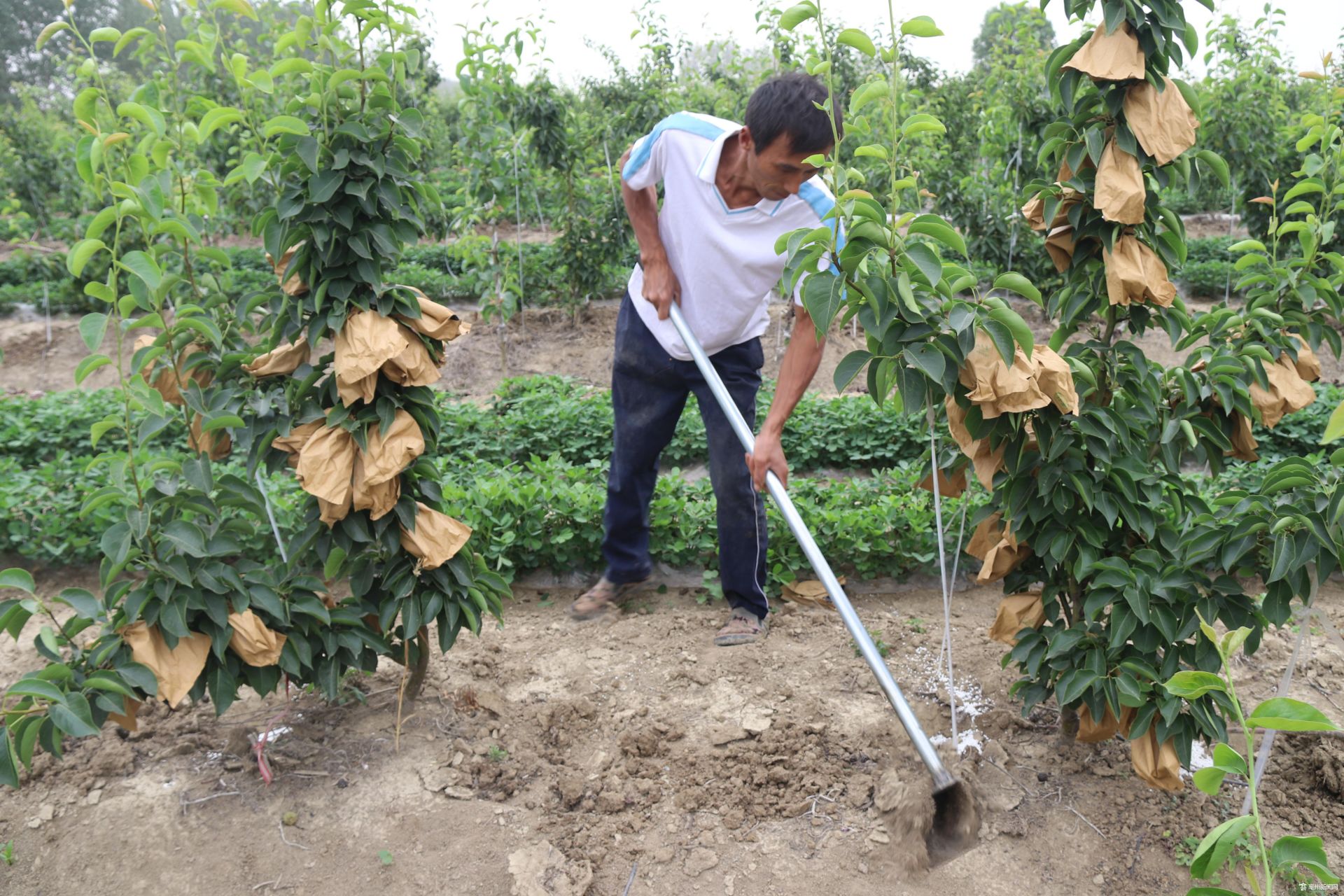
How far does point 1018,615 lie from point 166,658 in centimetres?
218

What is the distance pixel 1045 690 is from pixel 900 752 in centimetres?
44

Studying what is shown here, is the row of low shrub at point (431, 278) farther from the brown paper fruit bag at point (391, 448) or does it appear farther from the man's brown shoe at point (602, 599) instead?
the brown paper fruit bag at point (391, 448)

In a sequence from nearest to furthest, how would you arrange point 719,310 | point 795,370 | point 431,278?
point 795,370 < point 719,310 < point 431,278

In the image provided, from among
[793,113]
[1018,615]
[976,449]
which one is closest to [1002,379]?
[976,449]

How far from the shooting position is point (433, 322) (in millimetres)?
2508

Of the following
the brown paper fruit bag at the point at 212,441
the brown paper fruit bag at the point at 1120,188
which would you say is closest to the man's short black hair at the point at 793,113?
the brown paper fruit bag at the point at 1120,188

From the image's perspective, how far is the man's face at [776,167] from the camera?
2.70 m

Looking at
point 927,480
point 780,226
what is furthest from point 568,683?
point 780,226

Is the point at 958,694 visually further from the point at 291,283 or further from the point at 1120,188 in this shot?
the point at 291,283

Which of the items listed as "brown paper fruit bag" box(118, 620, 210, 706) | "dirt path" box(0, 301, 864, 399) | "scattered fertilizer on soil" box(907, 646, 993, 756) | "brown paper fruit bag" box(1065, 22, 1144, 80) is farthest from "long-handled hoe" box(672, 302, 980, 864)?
"dirt path" box(0, 301, 864, 399)

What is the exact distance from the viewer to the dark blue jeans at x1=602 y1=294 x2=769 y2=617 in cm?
328

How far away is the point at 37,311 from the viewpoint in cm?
923

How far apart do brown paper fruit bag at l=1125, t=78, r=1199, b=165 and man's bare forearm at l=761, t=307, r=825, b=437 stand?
981 millimetres

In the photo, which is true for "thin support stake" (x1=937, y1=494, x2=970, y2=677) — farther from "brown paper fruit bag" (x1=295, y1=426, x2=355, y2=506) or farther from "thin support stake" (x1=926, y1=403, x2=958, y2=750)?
"brown paper fruit bag" (x1=295, y1=426, x2=355, y2=506)
